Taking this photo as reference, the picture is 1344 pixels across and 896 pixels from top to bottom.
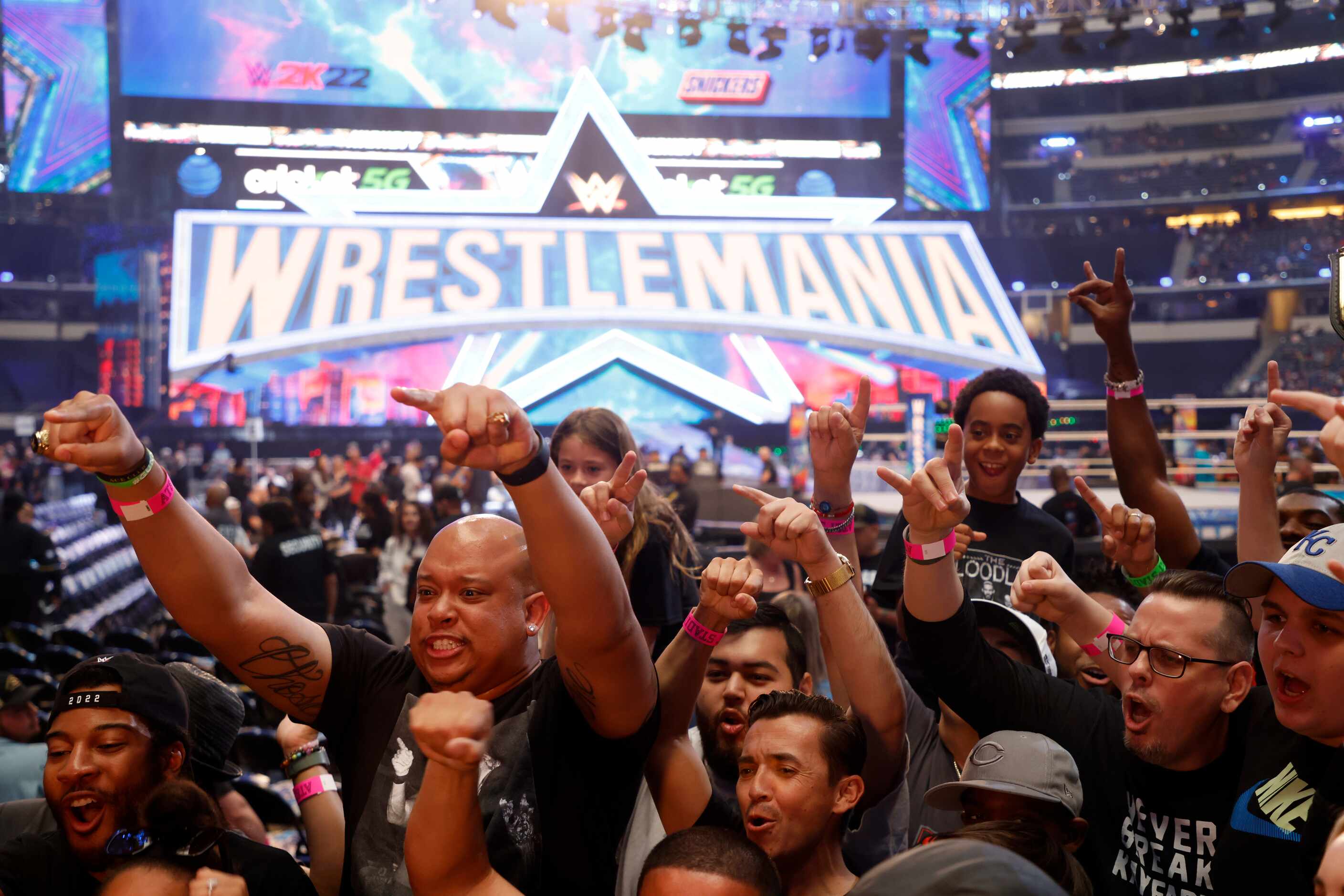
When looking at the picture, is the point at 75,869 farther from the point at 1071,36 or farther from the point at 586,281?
the point at 1071,36

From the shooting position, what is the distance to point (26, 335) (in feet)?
58.6

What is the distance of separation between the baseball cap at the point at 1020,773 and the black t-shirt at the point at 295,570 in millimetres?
4479

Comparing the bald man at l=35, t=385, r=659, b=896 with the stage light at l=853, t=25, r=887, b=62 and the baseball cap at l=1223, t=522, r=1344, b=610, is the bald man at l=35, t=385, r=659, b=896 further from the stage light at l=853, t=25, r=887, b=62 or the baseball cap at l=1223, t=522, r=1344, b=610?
the stage light at l=853, t=25, r=887, b=62

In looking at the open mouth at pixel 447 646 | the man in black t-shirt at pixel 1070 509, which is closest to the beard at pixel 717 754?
the open mouth at pixel 447 646

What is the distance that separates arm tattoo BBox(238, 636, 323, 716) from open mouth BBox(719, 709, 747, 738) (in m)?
0.79

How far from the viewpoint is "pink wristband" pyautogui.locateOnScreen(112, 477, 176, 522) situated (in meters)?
1.59

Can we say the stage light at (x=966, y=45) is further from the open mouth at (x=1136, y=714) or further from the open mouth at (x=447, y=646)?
the open mouth at (x=447, y=646)

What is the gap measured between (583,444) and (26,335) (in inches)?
733

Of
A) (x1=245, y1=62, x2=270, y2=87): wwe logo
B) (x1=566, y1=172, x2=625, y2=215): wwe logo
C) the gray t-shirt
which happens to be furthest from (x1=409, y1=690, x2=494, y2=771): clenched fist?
(x1=245, y1=62, x2=270, y2=87): wwe logo

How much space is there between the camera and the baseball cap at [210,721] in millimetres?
2104

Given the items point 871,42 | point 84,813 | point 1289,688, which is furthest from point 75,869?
point 871,42

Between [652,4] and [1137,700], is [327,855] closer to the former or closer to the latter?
[1137,700]

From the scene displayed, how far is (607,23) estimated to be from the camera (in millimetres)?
11820

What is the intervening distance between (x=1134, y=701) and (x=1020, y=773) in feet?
0.72
